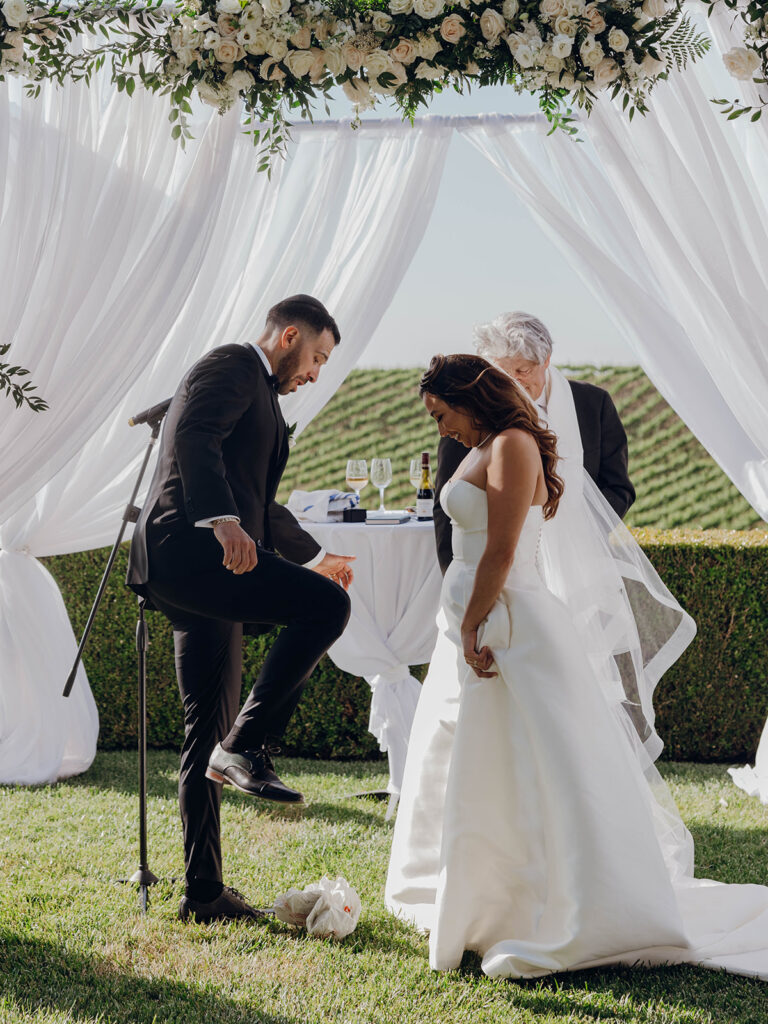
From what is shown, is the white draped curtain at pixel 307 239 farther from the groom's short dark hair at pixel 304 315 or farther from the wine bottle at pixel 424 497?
the groom's short dark hair at pixel 304 315

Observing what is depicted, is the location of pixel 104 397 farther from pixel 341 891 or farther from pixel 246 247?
pixel 341 891

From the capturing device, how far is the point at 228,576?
9.69 feet

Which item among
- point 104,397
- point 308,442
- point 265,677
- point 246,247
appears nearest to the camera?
point 265,677

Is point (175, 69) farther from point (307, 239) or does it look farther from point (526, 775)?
point (526, 775)

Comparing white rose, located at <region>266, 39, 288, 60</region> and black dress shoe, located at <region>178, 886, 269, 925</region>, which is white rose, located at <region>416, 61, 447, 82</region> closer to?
white rose, located at <region>266, 39, 288, 60</region>

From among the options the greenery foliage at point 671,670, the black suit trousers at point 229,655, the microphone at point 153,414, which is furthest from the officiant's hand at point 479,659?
the greenery foliage at point 671,670

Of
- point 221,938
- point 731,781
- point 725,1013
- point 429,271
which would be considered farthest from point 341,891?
point 429,271

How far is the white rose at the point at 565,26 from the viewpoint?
2.96 meters

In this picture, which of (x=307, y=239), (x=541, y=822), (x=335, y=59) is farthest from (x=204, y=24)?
(x=541, y=822)

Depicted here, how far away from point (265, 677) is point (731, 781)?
9.48 feet

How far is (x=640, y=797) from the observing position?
2967 millimetres

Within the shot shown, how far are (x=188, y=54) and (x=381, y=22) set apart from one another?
557 millimetres

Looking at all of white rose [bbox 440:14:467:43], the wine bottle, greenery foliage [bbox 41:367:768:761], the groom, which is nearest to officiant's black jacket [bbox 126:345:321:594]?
the groom

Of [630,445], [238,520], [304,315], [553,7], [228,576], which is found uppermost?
[630,445]
